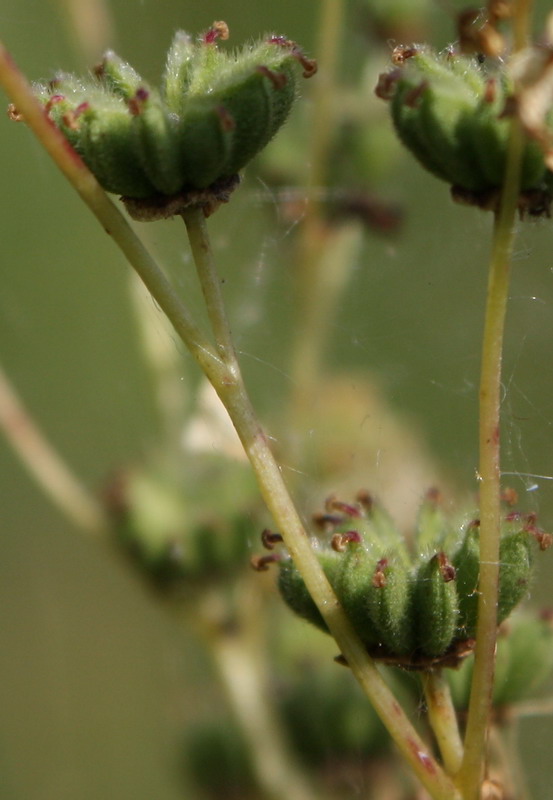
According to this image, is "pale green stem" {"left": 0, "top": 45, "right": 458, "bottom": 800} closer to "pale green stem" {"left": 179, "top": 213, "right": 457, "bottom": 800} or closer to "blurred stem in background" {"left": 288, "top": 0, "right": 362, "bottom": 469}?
"pale green stem" {"left": 179, "top": 213, "right": 457, "bottom": 800}

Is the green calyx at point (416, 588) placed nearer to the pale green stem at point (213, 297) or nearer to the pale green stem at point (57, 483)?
the pale green stem at point (213, 297)

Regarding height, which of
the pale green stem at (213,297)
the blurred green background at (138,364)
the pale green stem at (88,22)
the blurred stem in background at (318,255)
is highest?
the pale green stem at (88,22)

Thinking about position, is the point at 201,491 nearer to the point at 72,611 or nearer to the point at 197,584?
the point at 197,584

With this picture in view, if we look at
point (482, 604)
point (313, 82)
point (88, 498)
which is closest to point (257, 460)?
point (482, 604)

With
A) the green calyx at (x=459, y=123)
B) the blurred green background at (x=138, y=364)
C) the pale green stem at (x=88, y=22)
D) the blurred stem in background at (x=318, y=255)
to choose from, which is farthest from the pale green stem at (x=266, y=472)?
the pale green stem at (x=88, y=22)

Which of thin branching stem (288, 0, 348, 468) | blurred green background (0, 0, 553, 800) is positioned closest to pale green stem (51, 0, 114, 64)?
blurred green background (0, 0, 553, 800)

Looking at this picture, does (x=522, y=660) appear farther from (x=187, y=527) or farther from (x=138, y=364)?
(x=138, y=364)

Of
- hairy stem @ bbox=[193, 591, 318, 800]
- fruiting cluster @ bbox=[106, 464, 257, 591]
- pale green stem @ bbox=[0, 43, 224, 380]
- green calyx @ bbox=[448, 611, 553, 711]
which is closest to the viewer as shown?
pale green stem @ bbox=[0, 43, 224, 380]
